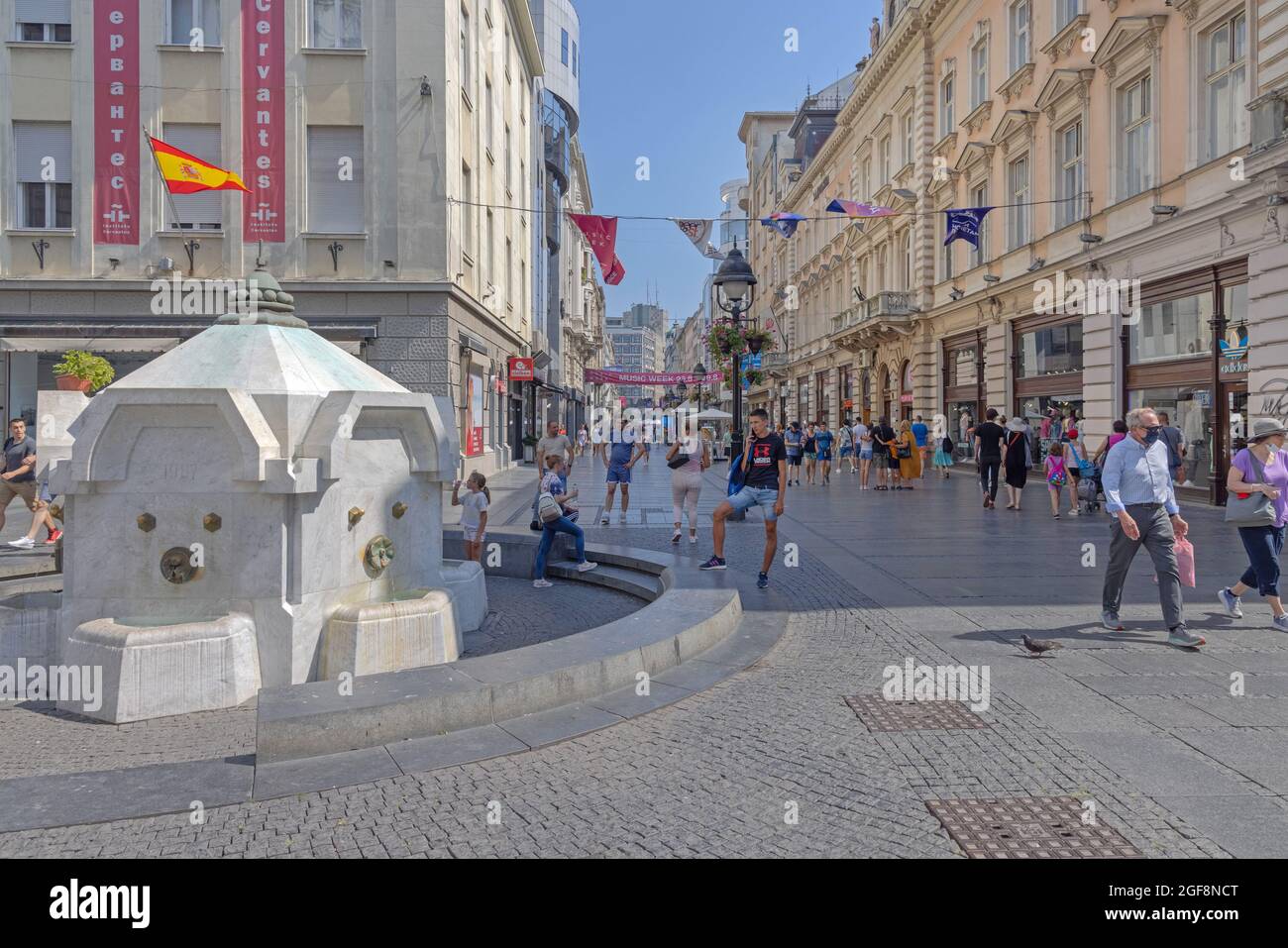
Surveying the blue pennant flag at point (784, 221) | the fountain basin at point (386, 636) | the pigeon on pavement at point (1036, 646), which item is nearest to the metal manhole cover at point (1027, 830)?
the pigeon on pavement at point (1036, 646)

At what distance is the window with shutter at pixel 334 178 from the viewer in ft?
63.5

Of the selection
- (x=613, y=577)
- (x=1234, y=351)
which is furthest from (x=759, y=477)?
(x=1234, y=351)

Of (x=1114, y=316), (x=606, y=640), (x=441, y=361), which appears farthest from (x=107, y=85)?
(x=1114, y=316)

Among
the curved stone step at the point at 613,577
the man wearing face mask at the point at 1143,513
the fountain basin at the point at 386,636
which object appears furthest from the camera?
the curved stone step at the point at 613,577

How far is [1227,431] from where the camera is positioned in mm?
15992

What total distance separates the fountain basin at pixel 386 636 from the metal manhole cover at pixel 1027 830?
11.1ft

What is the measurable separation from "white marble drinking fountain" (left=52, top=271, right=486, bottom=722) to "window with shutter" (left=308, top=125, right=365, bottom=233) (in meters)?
14.8

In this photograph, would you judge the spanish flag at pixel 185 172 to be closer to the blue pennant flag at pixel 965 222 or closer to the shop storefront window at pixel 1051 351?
the blue pennant flag at pixel 965 222

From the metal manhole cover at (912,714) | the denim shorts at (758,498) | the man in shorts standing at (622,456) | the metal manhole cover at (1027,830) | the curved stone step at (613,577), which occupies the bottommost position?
the metal manhole cover at (1027,830)

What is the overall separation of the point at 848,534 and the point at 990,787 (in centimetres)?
909

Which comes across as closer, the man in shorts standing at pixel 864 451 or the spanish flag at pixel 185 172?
the spanish flag at pixel 185 172

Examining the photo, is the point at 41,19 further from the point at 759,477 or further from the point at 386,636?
the point at 386,636

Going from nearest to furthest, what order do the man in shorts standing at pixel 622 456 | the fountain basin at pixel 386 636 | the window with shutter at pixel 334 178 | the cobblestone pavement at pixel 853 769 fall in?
the cobblestone pavement at pixel 853 769
the fountain basin at pixel 386 636
the man in shorts standing at pixel 622 456
the window with shutter at pixel 334 178
